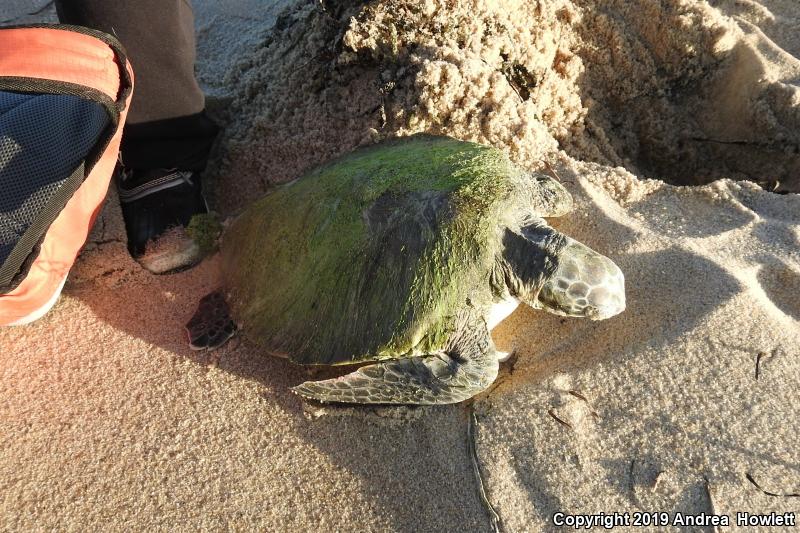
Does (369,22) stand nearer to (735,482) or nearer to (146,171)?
(146,171)

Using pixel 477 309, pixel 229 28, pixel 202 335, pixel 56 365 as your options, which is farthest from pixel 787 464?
pixel 229 28

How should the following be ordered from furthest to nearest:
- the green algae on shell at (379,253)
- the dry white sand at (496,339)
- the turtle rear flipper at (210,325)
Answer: the turtle rear flipper at (210,325) → the green algae on shell at (379,253) → the dry white sand at (496,339)

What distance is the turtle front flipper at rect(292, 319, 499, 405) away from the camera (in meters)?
1.13

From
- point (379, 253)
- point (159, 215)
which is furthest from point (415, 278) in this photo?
point (159, 215)

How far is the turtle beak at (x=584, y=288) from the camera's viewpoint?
3.85 feet

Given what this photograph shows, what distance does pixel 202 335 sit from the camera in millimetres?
1351

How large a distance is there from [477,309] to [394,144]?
0.59m

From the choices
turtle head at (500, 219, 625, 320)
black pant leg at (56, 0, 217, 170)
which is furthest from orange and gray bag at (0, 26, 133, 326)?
turtle head at (500, 219, 625, 320)

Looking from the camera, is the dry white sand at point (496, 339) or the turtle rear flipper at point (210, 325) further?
the turtle rear flipper at point (210, 325)

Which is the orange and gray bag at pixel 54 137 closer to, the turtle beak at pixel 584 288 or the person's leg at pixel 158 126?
the person's leg at pixel 158 126

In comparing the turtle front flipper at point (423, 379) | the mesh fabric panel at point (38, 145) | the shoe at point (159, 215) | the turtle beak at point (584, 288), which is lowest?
the shoe at point (159, 215)

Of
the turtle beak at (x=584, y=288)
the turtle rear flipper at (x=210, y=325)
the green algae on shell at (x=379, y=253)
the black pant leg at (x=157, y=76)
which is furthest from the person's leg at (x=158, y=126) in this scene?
the turtle beak at (x=584, y=288)

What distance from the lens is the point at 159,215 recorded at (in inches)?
61.2

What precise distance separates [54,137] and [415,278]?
3.30 feet
